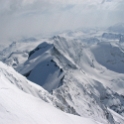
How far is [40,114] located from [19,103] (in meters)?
3.70

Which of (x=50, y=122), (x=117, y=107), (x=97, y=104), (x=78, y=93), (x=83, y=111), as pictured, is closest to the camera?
(x=50, y=122)

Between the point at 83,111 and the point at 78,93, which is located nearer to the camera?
the point at 83,111

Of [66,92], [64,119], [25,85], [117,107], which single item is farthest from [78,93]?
[64,119]

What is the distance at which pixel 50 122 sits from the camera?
31.6 m

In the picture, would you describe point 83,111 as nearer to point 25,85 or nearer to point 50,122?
point 25,85

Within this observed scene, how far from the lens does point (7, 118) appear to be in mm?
27266

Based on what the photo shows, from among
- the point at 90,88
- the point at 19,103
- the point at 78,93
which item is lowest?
the point at 90,88

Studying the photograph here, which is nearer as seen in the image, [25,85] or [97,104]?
[25,85]

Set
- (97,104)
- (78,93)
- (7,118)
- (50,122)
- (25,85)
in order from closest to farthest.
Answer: (7,118) → (50,122) → (25,85) → (97,104) → (78,93)

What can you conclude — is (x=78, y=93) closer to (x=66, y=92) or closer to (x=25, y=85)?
(x=66, y=92)

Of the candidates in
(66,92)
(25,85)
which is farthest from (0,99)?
(66,92)

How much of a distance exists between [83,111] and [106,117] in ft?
48.9

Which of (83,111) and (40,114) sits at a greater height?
(40,114)

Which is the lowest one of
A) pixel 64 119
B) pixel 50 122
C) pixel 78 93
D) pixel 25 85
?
pixel 78 93
